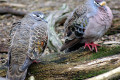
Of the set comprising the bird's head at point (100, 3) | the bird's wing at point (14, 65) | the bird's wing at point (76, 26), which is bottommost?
the bird's wing at point (14, 65)

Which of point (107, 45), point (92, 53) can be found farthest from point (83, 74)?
point (107, 45)

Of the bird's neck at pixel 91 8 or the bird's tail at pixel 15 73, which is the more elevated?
the bird's neck at pixel 91 8

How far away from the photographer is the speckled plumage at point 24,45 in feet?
12.9

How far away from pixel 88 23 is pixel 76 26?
0.32 m

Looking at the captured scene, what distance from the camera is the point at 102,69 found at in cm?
415

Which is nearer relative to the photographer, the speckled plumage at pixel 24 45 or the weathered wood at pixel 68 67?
the speckled plumage at pixel 24 45

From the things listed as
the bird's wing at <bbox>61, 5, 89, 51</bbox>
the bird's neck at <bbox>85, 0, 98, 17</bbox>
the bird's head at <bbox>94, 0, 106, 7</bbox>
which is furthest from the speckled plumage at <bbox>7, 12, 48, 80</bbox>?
the bird's head at <bbox>94, 0, 106, 7</bbox>

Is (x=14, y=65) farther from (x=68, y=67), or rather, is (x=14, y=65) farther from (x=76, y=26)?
(x=76, y=26)

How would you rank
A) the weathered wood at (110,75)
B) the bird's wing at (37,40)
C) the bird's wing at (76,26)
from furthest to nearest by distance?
the bird's wing at (76,26) → the bird's wing at (37,40) → the weathered wood at (110,75)

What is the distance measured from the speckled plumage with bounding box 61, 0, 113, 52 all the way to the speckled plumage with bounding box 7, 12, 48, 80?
0.69m

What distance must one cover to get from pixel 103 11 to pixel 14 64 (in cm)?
219

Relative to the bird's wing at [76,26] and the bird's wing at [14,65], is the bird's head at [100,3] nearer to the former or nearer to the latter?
the bird's wing at [76,26]

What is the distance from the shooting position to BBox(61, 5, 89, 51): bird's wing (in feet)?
15.4

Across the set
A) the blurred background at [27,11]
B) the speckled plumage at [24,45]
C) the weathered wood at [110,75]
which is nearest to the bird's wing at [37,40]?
the speckled plumage at [24,45]
